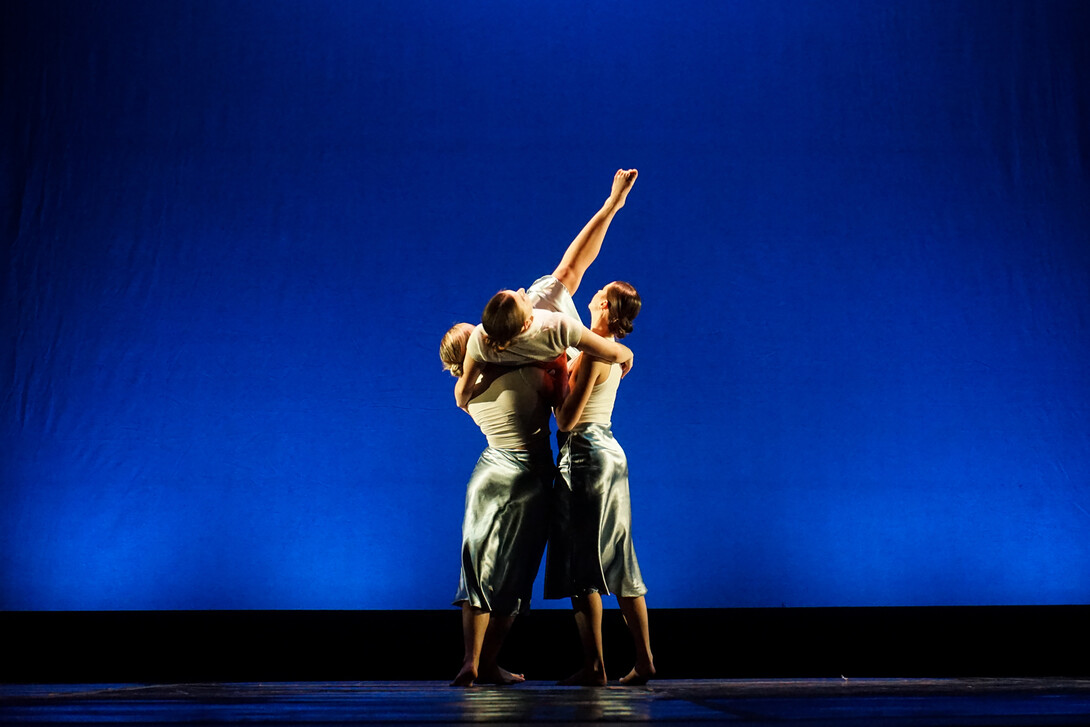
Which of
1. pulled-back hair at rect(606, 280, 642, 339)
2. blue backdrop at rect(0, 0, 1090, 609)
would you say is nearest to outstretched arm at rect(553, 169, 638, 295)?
pulled-back hair at rect(606, 280, 642, 339)

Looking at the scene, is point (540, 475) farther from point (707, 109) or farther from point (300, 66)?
point (300, 66)

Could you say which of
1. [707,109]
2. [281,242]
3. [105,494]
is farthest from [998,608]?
[105,494]

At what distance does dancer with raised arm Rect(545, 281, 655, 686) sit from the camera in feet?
6.79

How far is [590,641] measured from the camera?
2.06 m

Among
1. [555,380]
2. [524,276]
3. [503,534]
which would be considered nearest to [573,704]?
[503,534]

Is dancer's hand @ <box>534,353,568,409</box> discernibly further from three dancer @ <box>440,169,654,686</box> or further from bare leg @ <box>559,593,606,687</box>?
bare leg @ <box>559,593,606,687</box>

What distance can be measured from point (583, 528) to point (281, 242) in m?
1.78

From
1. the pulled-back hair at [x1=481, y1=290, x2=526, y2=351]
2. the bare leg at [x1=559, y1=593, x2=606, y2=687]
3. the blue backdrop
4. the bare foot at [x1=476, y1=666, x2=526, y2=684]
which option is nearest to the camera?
the pulled-back hair at [x1=481, y1=290, x2=526, y2=351]

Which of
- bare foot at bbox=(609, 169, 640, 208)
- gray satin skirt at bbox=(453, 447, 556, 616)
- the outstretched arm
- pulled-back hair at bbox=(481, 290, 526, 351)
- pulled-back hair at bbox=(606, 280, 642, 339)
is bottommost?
gray satin skirt at bbox=(453, 447, 556, 616)

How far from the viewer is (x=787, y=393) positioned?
317cm

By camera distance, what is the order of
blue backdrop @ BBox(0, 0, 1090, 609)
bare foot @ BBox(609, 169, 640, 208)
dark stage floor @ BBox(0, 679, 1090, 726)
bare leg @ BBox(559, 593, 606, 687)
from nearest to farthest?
dark stage floor @ BBox(0, 679, 1090, 726), bare leg @ BBox(559, 593, 606, 687), bare foot @ BBox(609, 169, 640, 208), blue backdrop @ BBox(0, 0, 1090, 609)

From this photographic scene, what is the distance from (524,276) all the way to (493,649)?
1479mm

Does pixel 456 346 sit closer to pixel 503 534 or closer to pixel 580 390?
pixel 580 390

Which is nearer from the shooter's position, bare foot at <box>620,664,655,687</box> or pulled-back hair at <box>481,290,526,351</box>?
pulled-back hair at <box>481,290,526,351</box>
